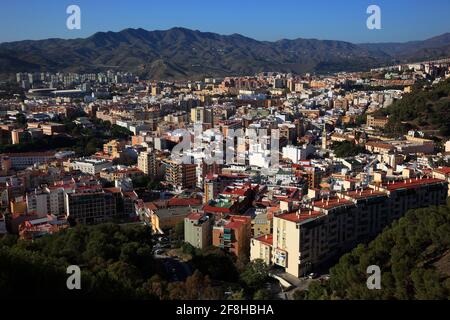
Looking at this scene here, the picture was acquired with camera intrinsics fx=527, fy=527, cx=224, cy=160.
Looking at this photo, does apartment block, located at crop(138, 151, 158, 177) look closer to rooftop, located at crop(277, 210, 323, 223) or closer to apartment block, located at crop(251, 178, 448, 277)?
apartment block, located at crop(251, 178, 448, 277)

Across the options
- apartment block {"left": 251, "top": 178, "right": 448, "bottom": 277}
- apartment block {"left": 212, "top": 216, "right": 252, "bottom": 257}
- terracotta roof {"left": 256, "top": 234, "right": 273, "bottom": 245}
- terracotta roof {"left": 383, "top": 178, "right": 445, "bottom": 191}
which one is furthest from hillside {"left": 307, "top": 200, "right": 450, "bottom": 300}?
apartment block {"left": 212, "top": 216, "right": 252, "bottom": 257}

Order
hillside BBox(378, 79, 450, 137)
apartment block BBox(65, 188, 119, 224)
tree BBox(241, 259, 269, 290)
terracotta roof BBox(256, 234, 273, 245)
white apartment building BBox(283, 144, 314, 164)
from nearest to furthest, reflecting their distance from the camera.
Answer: tree BBox(241, 259, 269, 290) → terracotta roof BBox(256, 234, 273, 245) → apartment block BBox(65, 188, 119, 224) → white apartment building BBox(283, 144, 314, 164) → hillside BBox(378, 79, 450, 137)


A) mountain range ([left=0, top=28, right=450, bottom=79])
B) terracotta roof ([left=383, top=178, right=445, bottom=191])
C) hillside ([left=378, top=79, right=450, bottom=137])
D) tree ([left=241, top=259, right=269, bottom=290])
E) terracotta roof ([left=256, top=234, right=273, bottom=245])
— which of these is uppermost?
mountain range ([left=0, top=28, right=450, bottom=79])

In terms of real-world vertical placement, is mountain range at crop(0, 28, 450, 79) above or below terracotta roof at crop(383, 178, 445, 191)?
above

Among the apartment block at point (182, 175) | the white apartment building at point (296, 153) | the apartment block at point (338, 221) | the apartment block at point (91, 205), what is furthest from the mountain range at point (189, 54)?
the apartment block at point (338, 221)

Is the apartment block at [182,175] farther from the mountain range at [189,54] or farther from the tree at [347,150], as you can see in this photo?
the mountain range at [189,54]
